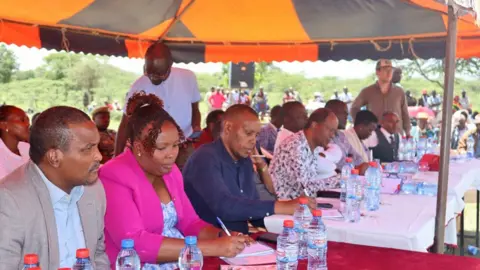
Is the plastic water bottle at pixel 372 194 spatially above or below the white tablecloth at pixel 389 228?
above

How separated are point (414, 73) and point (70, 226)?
29085 mm

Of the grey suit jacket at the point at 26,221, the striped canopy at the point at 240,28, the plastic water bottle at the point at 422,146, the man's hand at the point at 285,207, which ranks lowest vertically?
the man's hand at the point at 285,207

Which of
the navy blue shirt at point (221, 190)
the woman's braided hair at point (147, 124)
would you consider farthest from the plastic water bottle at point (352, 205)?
the woman's braided hair at point (147, 124)

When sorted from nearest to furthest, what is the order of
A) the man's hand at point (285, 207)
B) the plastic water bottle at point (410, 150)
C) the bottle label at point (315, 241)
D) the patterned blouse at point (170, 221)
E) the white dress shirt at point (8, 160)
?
the bottle label at point (315, 241)
the patterned blouse at point (170, 221)
the man's hand at point (285, 207)
the white dress shirt at point (8, 160)
the plastic water bottle at point (410, 150)

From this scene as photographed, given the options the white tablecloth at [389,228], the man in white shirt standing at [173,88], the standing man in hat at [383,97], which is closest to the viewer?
the white tablecloth at [389,228]

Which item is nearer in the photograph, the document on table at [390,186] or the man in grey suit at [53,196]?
the man in grey suit at [53,196]

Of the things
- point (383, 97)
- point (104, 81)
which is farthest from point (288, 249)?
point (104, 81)

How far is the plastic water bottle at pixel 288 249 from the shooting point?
2.35m

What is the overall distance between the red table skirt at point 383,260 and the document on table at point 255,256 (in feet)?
0.24

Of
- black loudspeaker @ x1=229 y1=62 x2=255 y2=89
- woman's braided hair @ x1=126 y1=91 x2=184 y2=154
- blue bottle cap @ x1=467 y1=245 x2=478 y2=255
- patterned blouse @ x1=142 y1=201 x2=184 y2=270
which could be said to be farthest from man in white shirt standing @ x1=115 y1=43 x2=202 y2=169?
black loudspeaker @ x1=229 y1=62 x2=255 y2=89

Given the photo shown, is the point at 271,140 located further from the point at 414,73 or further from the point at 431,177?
the point at 414,73

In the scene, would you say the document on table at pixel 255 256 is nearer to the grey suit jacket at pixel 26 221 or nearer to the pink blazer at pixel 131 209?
the pink blazer at pixel 131 209

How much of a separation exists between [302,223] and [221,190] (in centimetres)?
49

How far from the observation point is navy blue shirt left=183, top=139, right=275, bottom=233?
3273mm
